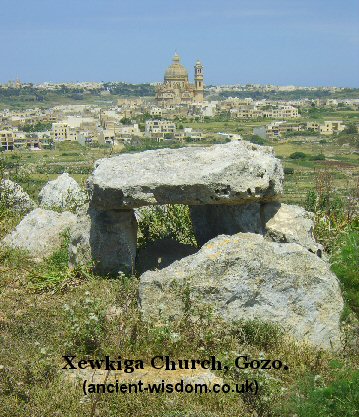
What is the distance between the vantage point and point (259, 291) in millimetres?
6133

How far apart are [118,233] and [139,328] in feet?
6.62

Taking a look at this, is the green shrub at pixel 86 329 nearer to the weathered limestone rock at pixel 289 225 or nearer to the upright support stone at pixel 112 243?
the upright support stone at pixel 112 243

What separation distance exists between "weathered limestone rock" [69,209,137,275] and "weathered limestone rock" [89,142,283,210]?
0.32m

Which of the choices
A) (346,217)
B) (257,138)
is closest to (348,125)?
(257,138)

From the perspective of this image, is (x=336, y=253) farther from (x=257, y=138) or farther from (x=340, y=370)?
(x=257, y=138)

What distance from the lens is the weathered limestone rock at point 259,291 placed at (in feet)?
19.9

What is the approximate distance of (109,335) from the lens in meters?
5.62

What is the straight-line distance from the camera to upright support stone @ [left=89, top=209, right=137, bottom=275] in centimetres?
759

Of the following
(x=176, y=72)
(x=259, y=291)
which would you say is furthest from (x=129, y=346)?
(x=176, y=72)

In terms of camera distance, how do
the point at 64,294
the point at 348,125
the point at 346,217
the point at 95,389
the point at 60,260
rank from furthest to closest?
the point at 348,125 → the point at 346,217 → the point at 60,260 → the point at 64,294 → the point at 95,389

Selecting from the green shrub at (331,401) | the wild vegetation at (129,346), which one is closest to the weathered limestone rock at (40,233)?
the wild vegetation at (129,346)

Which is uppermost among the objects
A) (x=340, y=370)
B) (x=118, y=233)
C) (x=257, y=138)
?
(x=118, y=233)

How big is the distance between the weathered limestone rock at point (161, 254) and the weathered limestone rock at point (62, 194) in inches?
127

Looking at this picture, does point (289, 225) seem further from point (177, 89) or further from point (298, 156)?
point (177, 89)
